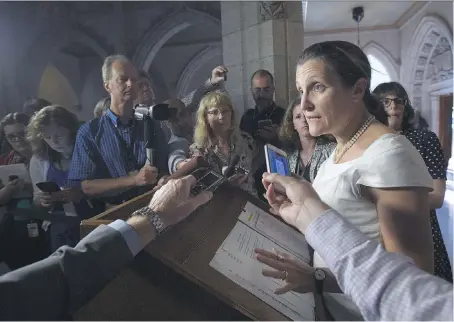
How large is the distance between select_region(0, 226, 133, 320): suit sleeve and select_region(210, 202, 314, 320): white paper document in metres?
0.20

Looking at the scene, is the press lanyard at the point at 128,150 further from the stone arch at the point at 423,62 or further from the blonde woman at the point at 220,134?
the stone arch at the point at 423,62

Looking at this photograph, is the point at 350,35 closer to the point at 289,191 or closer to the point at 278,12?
the point at 278,12

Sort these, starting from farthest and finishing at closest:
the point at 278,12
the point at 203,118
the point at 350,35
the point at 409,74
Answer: the point at 409,74 → the point at 350,35 → the point at 278,12 → the point at 203,118

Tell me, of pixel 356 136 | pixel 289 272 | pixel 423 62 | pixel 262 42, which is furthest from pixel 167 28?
pixel 423 62

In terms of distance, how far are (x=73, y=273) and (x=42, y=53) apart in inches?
60.3

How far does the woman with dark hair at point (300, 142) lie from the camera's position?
5.91 ft

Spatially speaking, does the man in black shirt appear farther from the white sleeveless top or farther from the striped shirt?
the white sleeveless top

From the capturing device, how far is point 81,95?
183cm

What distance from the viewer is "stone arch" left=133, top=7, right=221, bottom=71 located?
7.64 ft

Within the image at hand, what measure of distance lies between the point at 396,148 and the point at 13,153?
5.32ft

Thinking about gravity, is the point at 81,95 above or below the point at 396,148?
above

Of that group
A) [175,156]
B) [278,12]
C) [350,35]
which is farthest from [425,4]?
[175,156]

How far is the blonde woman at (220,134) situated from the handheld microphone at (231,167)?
0.02 meters

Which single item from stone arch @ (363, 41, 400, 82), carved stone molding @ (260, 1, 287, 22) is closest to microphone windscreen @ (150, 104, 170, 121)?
carved stone molding @ (260, 1, 287, 22)
